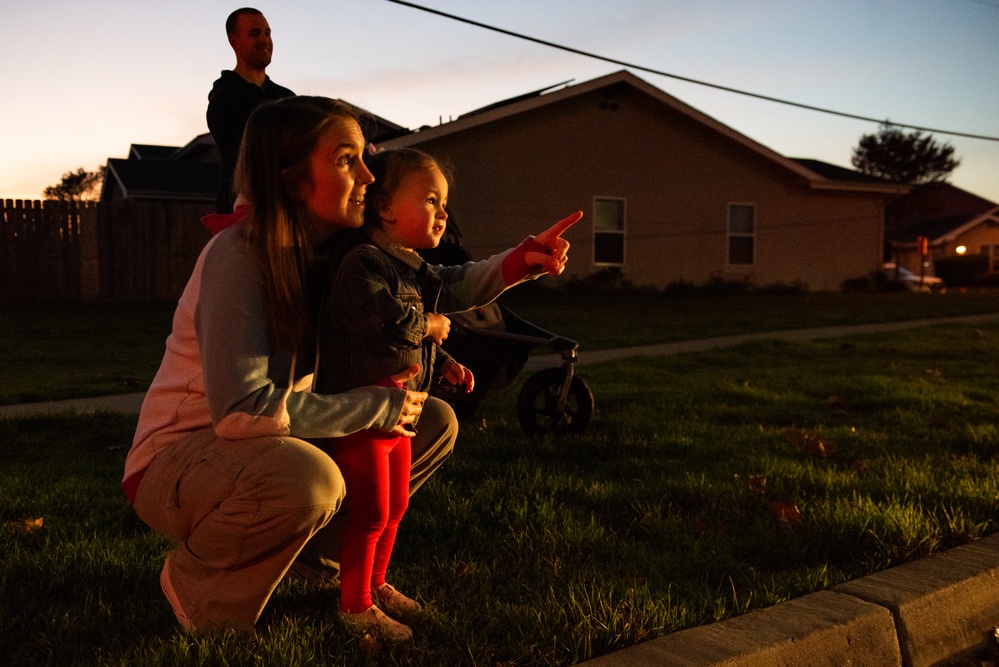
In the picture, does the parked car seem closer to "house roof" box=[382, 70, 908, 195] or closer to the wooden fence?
"house roof" box=[382, 70, 908, 195]

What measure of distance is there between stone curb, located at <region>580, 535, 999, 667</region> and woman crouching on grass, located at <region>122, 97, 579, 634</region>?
88 centimetres

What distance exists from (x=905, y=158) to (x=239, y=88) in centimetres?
6129

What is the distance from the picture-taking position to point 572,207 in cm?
2167

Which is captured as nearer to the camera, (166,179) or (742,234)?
(742,234)

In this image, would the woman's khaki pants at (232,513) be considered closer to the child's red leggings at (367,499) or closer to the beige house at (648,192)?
the child's red leggings at (367,499)

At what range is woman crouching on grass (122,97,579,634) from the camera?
8.00 ft

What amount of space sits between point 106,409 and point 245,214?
4.20 metres

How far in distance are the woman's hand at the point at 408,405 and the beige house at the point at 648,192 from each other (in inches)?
680

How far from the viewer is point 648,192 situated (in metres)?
22.7

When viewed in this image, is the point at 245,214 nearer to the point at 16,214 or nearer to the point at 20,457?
the point at 20,457

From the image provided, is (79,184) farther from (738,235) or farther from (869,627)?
(869,627)

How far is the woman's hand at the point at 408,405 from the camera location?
2598mm

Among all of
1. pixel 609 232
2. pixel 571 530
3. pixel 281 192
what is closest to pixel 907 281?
pixel 609 232

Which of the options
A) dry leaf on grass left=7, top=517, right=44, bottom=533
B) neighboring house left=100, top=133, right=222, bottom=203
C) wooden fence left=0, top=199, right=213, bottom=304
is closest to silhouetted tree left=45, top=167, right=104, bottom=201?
neighboring house left=100, top=133, right=222, bottom=203
